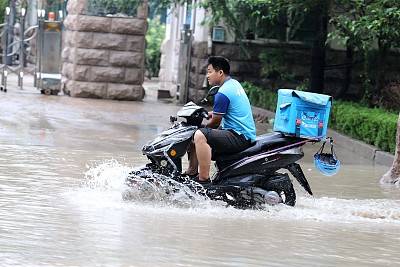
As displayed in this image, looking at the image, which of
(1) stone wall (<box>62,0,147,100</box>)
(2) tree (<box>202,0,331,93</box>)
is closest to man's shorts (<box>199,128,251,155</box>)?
(2) tree (<box>202,0,331,93</box>)

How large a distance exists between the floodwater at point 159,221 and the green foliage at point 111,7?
10721mm

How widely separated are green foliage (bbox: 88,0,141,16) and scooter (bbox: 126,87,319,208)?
595 inches

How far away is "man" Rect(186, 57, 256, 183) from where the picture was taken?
9.09m

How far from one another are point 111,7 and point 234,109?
15.5 meters

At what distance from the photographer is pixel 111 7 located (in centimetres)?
2427

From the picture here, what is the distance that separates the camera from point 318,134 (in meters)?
9.38

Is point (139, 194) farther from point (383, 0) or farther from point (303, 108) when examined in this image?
point (383, 0)

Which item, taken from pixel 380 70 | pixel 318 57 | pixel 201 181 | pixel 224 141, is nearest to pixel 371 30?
pixel 380 70

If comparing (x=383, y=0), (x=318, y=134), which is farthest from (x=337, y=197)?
(x=383, y=0)

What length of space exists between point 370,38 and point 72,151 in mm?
6480

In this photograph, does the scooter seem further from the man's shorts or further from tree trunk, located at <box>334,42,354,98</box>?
tree trunk, located at <box>334,42,354,98</box>

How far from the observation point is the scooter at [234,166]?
9094mm

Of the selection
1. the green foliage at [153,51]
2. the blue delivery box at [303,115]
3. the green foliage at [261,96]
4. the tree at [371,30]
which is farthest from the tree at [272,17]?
the green foliage at [153,51]

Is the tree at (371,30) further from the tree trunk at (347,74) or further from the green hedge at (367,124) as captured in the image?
the tree trunk at (347,74)
